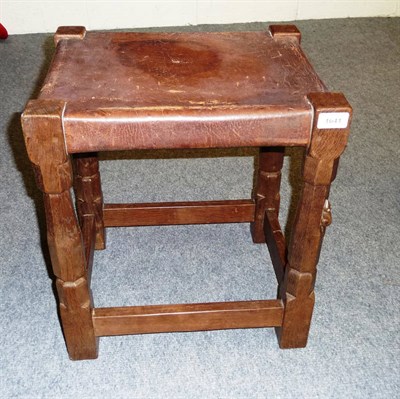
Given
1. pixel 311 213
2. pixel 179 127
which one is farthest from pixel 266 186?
pixel 179 127

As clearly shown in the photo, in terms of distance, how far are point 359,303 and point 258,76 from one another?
0.48 meters

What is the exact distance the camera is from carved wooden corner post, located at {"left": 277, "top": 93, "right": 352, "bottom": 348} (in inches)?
27.4

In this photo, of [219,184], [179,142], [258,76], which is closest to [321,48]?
[219,184]

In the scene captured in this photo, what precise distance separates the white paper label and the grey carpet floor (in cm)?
42

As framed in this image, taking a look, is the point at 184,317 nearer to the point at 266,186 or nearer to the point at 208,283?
the point at 208,283

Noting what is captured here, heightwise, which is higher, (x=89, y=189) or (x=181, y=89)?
(x=181, y=89)

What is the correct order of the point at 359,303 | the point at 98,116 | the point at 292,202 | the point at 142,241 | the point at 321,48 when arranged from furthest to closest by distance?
the point at 321,48 < the point at 292,202 < the point at 142,241 < the point at 359,303 < the point at 98,116

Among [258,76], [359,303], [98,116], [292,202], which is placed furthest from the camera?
[292,202]

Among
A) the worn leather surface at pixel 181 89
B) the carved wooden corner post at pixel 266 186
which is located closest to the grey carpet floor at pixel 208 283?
the carved wooden corner post at pixel 266 186

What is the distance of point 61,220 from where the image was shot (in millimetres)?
746

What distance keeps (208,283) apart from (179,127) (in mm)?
465

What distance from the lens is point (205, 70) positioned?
0.82 m

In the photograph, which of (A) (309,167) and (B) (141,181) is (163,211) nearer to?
(B) (141,181)

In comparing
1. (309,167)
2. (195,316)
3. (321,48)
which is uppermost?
(309,167)
